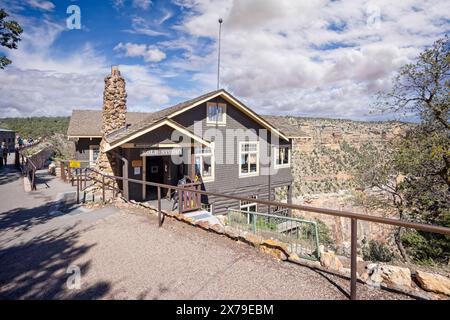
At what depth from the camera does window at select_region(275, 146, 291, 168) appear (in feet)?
61.6

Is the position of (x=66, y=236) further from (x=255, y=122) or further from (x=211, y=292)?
(x=255, y=122)

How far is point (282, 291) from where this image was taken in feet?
12.1

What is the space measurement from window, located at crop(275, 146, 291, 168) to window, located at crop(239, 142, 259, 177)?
1.77 meters

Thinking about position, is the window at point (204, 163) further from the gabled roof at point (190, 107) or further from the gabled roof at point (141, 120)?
the gabled roof at point (141, 120)

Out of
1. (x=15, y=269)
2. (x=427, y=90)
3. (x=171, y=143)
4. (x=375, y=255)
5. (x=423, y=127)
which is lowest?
(x=375, y=255)

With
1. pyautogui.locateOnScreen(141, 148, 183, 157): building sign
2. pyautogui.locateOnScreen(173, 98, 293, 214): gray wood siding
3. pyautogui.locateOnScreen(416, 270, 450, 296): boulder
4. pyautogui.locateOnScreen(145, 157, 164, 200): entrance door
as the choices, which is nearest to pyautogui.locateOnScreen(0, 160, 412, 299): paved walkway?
pyautogui.locateOnScreen(416, 270, 450, 296): boulder

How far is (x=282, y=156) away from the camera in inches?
758

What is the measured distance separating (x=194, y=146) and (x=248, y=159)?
5770 mm

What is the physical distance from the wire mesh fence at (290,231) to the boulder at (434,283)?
6.59ft

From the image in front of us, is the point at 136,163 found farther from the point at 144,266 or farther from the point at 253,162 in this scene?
the point at 144,266

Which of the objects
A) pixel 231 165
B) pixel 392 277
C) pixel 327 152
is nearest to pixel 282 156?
pixel 231 165

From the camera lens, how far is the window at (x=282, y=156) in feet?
61.6
